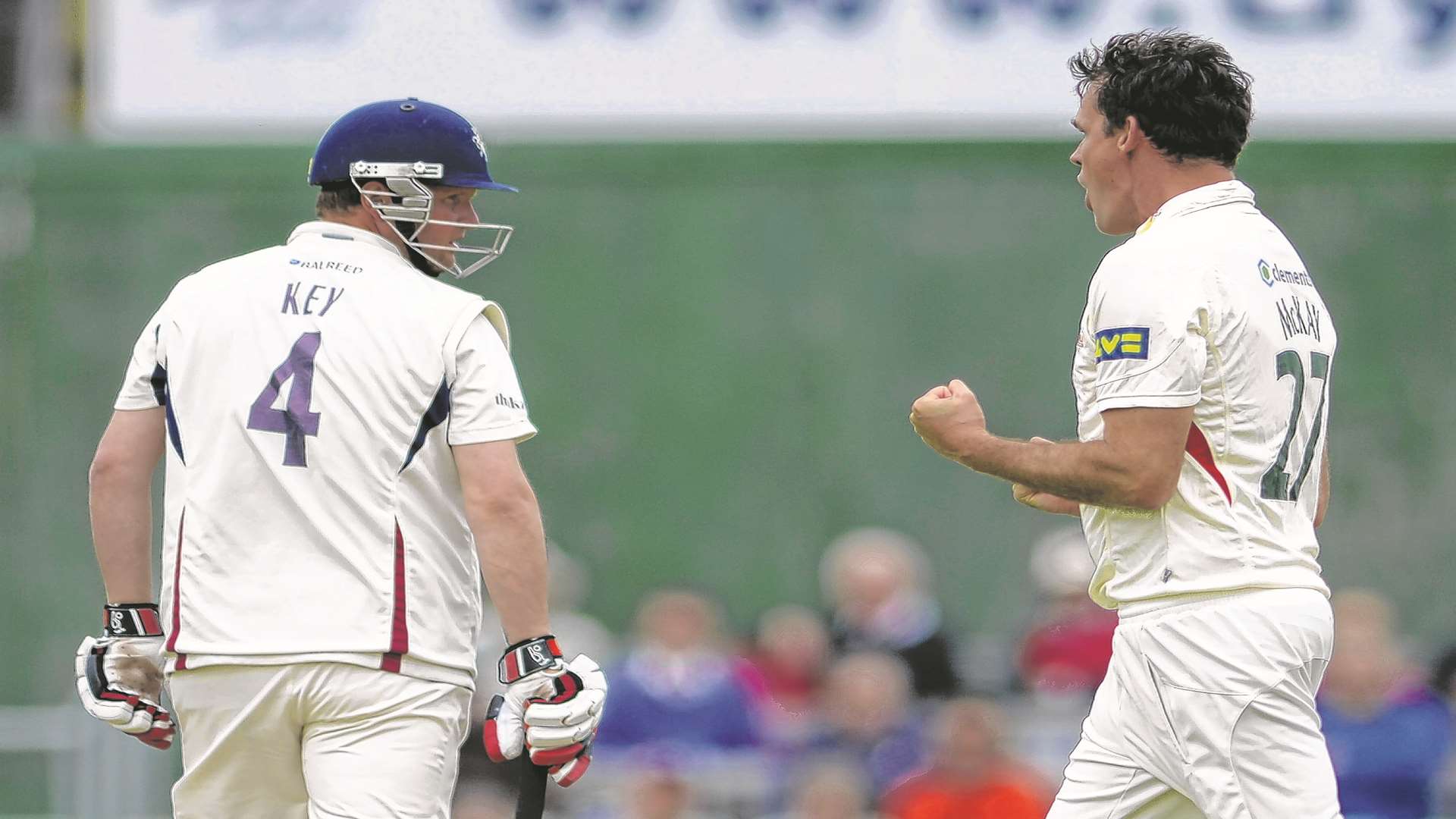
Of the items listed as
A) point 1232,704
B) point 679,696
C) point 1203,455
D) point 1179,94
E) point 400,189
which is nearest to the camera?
point 1232,704

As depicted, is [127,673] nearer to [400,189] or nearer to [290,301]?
[290,301]

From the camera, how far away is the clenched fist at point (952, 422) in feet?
14.0

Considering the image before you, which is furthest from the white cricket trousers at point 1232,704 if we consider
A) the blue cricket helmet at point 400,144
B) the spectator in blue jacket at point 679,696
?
the spectator in blue jacket at point 679,696

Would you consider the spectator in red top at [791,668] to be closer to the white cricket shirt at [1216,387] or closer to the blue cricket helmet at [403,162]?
the blue cricket helmet at [403,162]

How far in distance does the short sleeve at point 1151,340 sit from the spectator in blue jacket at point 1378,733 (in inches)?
169

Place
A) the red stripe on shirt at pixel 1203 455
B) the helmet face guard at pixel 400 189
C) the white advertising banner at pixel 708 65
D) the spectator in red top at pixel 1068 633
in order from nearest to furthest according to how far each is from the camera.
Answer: the red stripe on shirt at pixel 1203 455 < the helmet face guard at pixel 400 189 < the spectator in red top at pixel 1068 633 < the white advertising banner at pixel 708 65

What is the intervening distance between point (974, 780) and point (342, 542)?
4245 mm

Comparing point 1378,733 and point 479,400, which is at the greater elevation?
point 479,400

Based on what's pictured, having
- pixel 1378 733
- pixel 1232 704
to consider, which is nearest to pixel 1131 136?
pixel 1232 704

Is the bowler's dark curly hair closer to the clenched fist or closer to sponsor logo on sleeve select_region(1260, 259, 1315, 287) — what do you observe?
sponsor logo on sleeve select_region(1260, 259, 1315, 287)

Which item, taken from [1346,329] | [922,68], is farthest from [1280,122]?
Result: [922,68]

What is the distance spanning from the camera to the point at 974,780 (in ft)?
26.0

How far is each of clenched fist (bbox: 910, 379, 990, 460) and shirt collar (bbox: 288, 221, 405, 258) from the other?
1.28m

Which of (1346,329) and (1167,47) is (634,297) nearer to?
(1346,329)
